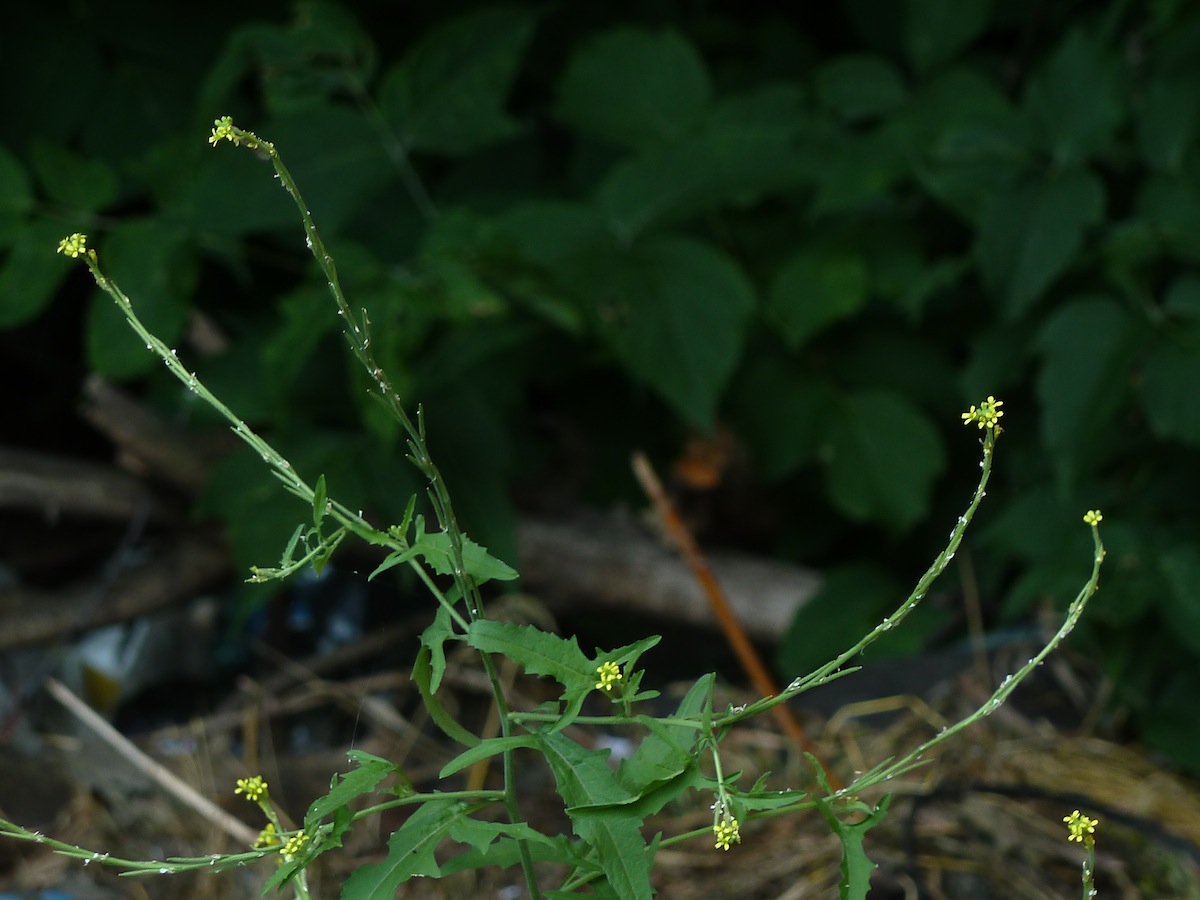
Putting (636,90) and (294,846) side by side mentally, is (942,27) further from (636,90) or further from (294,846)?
(294,846)

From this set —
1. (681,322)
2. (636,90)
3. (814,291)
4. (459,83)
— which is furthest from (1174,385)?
(459,83)

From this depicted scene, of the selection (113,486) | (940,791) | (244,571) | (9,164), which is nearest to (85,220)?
(9,164)

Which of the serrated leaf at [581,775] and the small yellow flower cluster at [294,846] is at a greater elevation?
the serrated leaf at [581,775]

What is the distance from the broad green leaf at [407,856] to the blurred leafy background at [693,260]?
1101 millimetres

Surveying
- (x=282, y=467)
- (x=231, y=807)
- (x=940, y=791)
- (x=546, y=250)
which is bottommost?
(x=231, y=807)

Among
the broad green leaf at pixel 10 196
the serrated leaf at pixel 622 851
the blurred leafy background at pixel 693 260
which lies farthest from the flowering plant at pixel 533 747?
the broad green leaf at pixel 10 196

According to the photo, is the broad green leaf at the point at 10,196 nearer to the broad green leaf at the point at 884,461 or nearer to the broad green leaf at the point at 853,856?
the broad green leaf at the point at 884,461

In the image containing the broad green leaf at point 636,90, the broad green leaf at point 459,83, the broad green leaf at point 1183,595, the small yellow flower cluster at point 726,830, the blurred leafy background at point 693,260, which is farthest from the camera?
the broad green leaf at point 636,90

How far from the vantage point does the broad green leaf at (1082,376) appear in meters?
1.74

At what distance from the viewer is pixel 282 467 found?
0.59m

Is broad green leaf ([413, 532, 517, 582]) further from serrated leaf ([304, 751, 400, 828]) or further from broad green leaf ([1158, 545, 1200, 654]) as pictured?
broad green leaf ([1158, 545, 1200, 654])

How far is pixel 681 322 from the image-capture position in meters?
1.79

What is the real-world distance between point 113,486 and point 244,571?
41 cm

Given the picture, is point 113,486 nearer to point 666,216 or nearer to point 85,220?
point 85,220
